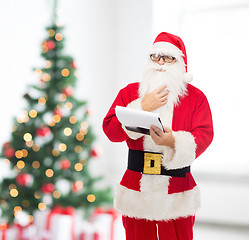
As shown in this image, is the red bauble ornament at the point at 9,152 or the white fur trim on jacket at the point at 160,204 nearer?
the white fur trim on jacket at the point at 160,204

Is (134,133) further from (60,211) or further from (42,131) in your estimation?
(60,211)

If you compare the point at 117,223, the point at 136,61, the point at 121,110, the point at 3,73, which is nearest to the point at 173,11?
the point at 136,61

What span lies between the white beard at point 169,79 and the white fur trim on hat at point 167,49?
0.12 feet

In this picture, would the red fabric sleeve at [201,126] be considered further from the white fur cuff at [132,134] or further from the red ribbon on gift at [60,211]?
the red ribbon on gift at [60,211]

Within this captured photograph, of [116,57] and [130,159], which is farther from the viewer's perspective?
[116,57]

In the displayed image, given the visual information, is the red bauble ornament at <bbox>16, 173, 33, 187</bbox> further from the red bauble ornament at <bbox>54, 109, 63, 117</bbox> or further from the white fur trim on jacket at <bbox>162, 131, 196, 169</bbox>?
the white fur trim on jacket at <bbox>162, 131, 196, 169</bbox>

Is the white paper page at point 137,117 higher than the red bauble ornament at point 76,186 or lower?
higher

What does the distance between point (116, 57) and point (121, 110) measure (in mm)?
2879

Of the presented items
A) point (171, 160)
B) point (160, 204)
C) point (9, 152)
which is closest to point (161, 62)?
→ point (171, 160)

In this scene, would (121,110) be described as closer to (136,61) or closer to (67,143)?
(67,143)

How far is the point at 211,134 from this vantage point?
5.19 feet

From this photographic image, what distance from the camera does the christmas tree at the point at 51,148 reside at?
265 centimetres

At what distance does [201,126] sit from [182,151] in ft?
0.52

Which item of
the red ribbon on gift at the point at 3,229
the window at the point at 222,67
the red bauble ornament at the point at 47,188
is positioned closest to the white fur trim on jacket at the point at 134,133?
the red bauble ornament at the point at 47,188
